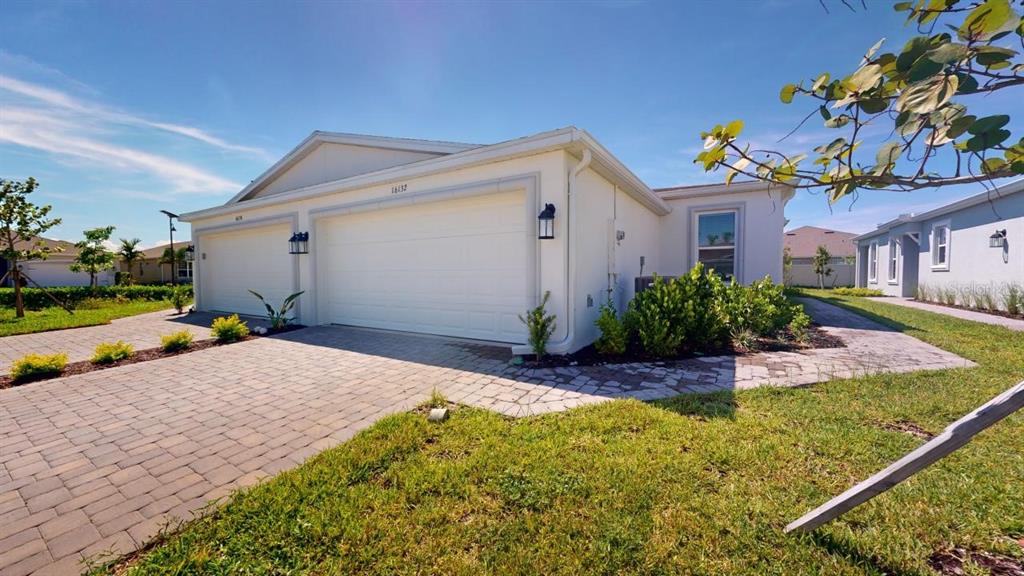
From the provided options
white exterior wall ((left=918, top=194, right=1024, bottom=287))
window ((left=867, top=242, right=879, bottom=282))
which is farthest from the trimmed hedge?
window ((left=867, top=242, right=879, bottom=282))

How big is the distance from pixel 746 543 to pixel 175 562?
2987mm

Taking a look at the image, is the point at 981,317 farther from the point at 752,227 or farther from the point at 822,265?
the point at 822,265

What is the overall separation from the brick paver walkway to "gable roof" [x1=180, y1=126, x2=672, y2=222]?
154 inches

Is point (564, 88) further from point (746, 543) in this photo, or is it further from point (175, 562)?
point (175, 562)

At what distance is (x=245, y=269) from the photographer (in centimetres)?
1103

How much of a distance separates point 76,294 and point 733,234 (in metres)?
25.8

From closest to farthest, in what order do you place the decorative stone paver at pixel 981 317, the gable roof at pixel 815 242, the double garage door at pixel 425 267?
the double garage door at pixel 425 267 < the decorative stone paver at pixel 981 317 < the gable roof at pixel 815 242

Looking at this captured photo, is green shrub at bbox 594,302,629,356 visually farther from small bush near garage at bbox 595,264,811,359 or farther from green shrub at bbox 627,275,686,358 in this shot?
green shrub at bbox 627,275,686,358

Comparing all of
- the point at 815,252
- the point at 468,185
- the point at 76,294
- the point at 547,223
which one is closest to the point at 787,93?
the point at 547,223

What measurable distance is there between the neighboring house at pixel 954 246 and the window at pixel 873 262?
2.2 inches

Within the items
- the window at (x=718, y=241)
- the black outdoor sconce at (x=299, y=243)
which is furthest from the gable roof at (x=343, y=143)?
the window at (x=718, y=241)

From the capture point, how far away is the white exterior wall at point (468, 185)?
221 inches

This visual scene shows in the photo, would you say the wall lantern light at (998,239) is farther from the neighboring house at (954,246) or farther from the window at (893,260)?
the window at (893,260)

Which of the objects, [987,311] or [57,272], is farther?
[57,272]
